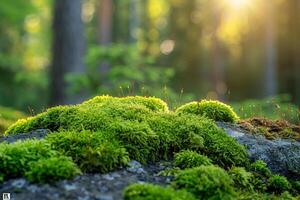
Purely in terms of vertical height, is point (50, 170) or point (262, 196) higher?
point (50, 170)

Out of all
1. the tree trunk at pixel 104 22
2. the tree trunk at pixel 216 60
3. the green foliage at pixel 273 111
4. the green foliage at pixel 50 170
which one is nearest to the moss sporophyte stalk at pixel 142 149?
the green foliage at pixel 50 170

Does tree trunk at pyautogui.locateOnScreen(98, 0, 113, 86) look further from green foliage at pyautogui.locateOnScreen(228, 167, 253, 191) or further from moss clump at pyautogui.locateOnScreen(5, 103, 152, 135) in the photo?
green foliage at pyautogui.locateOnScreen(228, 167, 253, 191)

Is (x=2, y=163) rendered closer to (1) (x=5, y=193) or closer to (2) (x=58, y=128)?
(1) (x=5, y=193)

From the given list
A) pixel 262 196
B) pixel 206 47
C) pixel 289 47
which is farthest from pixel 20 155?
pixel 206 47

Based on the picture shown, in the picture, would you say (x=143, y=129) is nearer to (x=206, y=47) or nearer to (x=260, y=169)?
(x=260, y=169)

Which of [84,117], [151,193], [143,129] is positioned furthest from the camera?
[84,117]

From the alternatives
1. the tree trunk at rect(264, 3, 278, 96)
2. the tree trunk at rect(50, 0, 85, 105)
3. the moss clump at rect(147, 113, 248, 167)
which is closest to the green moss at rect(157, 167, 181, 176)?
the moss clump at rect(147, 113, 248, 167)

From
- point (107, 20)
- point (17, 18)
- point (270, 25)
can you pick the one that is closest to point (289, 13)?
point (270, 25)

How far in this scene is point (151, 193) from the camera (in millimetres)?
2686

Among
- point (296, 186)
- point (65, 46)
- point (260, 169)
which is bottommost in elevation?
point (296, 186)

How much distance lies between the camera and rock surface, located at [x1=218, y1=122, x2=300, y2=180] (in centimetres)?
368

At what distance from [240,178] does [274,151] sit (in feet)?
2.15

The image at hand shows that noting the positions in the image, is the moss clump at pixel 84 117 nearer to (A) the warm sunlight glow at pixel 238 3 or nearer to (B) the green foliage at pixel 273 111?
(B) the green foliage at pixel 273 111

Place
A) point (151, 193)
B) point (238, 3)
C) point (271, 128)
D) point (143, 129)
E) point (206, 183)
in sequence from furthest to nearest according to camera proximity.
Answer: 1. point (238, 3)
2. point (271, 128)
3. point (143, 129)
4. point (206, 183)
5. point (151, 193)
